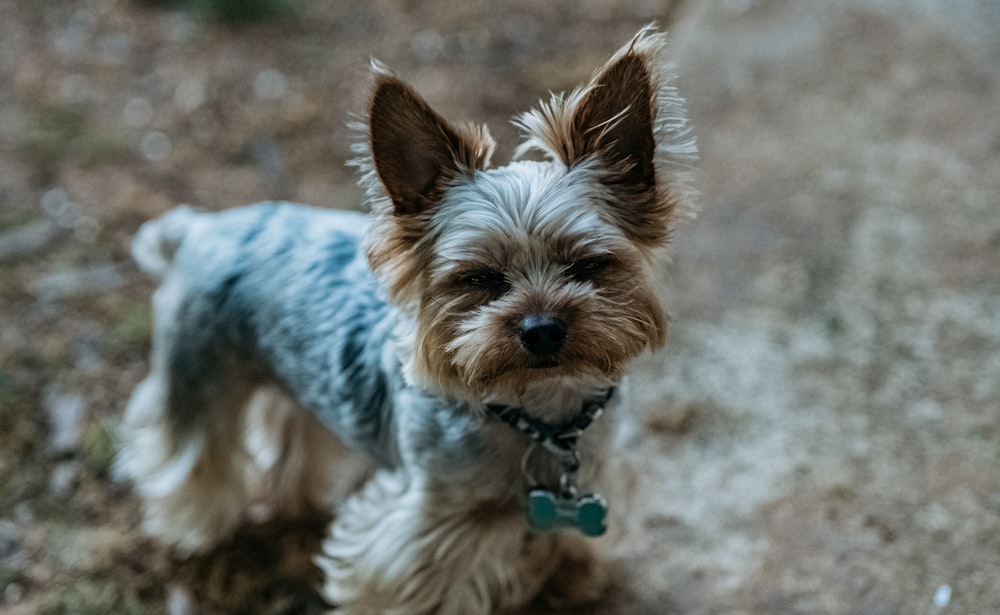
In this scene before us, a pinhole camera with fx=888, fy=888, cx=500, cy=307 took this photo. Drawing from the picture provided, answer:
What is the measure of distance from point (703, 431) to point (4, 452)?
Result: 120 inches

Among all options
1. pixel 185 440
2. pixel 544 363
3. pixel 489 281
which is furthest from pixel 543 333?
pixel 185 440

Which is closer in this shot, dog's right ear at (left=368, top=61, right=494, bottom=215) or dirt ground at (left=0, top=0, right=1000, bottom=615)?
dog's right ear at (left=368, top=61, right=494, bottom=215)

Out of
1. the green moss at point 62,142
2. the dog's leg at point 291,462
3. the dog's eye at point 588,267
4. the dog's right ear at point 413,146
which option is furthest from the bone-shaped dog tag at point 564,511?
the green moss at point 62,142

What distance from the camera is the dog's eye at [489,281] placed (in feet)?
8.21

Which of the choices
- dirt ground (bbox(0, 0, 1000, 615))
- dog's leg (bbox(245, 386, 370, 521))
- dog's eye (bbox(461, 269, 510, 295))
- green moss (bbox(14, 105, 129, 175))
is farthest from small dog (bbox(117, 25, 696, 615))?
green moss (bbox(14, 105, 129, 175))

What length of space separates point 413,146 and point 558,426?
0.94 m

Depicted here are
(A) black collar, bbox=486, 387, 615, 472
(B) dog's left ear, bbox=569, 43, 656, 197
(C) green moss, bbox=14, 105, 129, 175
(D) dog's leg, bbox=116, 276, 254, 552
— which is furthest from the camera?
(C) green moss, bbox=14, 105, 129, 175

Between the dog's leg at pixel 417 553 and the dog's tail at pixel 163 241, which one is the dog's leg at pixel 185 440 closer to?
the dog's tail at pixel 163 241

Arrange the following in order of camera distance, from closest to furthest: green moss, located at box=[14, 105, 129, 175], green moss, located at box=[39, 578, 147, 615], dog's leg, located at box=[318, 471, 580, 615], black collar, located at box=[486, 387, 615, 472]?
black collar, located at box=[486, 387, 615, 472], dog's leg, located at box=[318, 471, 580, 615], green moss, located at box=[39, 578, 147, 615], green moss, located at box=[14, 105, 129, 175]

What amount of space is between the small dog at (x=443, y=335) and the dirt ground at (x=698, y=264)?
0.37 metres

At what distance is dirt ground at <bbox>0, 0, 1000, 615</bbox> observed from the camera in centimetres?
345

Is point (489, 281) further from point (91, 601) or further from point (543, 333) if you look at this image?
point (91, 601)

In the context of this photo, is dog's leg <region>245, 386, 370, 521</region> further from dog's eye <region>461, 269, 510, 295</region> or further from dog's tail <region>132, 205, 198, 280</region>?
dog's eye <region>461, 269, 510, 295</region>

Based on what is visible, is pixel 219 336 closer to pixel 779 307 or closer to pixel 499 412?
pixel 499 412
